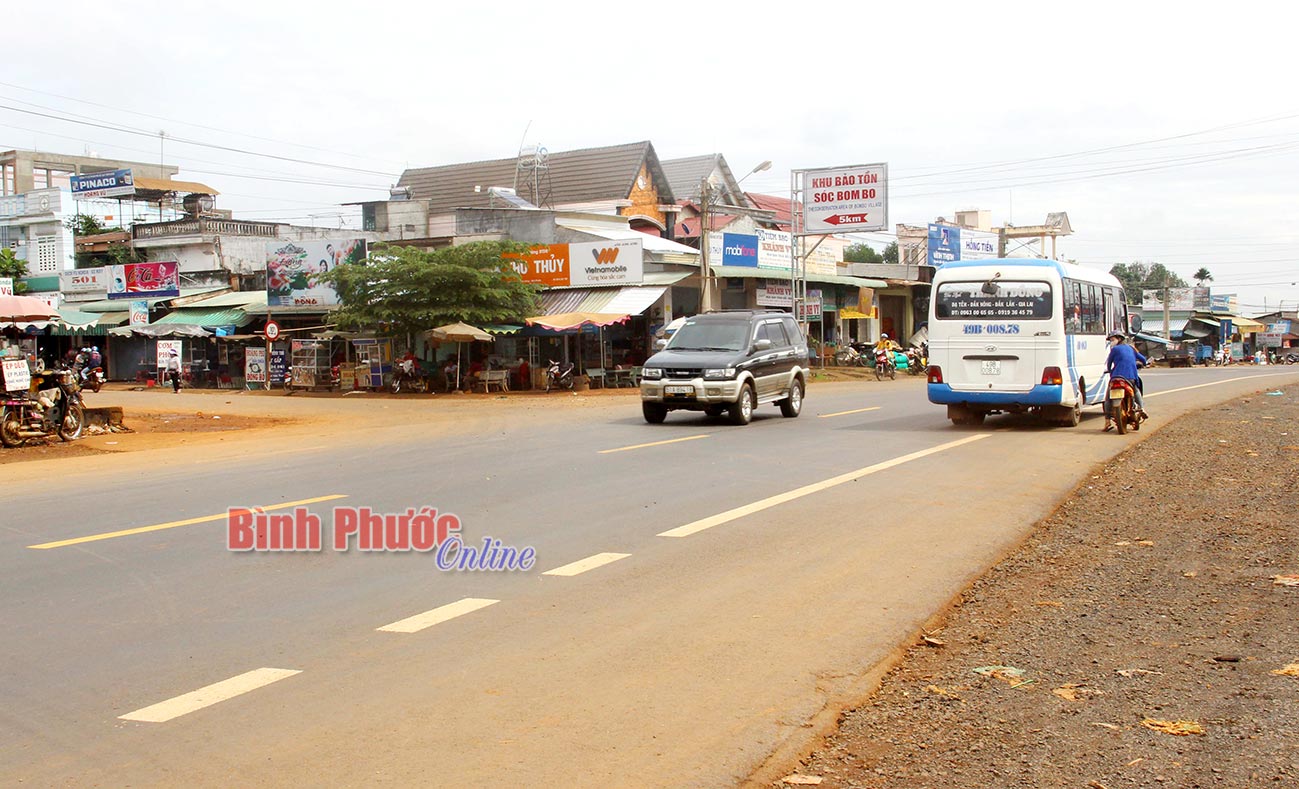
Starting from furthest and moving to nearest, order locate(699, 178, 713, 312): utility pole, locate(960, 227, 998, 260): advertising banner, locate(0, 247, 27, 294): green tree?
1. locate(960, 227, 998, 260): advertising banner
2. locate(0, 247, 27, 294): green tree
3. locate(699, 178, 713, 312): utility pole

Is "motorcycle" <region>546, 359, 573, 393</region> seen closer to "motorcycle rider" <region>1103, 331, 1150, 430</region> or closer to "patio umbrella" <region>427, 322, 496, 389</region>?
"patio umbrella" <region>427, 322, 496, 389</region>

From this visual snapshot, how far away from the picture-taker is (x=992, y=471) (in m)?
13.2

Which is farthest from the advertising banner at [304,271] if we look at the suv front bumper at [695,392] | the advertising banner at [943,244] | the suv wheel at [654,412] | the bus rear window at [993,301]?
the advertising banner at [943,244]

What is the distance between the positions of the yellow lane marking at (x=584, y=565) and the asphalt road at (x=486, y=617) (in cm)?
3

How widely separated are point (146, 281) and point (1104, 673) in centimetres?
4920

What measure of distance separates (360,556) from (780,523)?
361cm

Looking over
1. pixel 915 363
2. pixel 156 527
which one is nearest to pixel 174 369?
pixel 915 363

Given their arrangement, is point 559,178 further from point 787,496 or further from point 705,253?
point 787,496

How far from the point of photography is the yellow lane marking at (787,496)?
9266 mm

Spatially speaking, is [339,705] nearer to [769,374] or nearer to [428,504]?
[428,504]

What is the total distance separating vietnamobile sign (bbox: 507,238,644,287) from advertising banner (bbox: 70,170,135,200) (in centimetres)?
2955

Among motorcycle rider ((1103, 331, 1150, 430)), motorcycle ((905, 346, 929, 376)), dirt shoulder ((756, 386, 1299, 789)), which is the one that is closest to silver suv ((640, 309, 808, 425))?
motorcycle rider ((1103, 331, 1150, 430))

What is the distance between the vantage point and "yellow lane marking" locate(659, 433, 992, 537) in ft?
30.4

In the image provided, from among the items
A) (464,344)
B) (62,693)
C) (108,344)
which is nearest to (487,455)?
(62,693)
